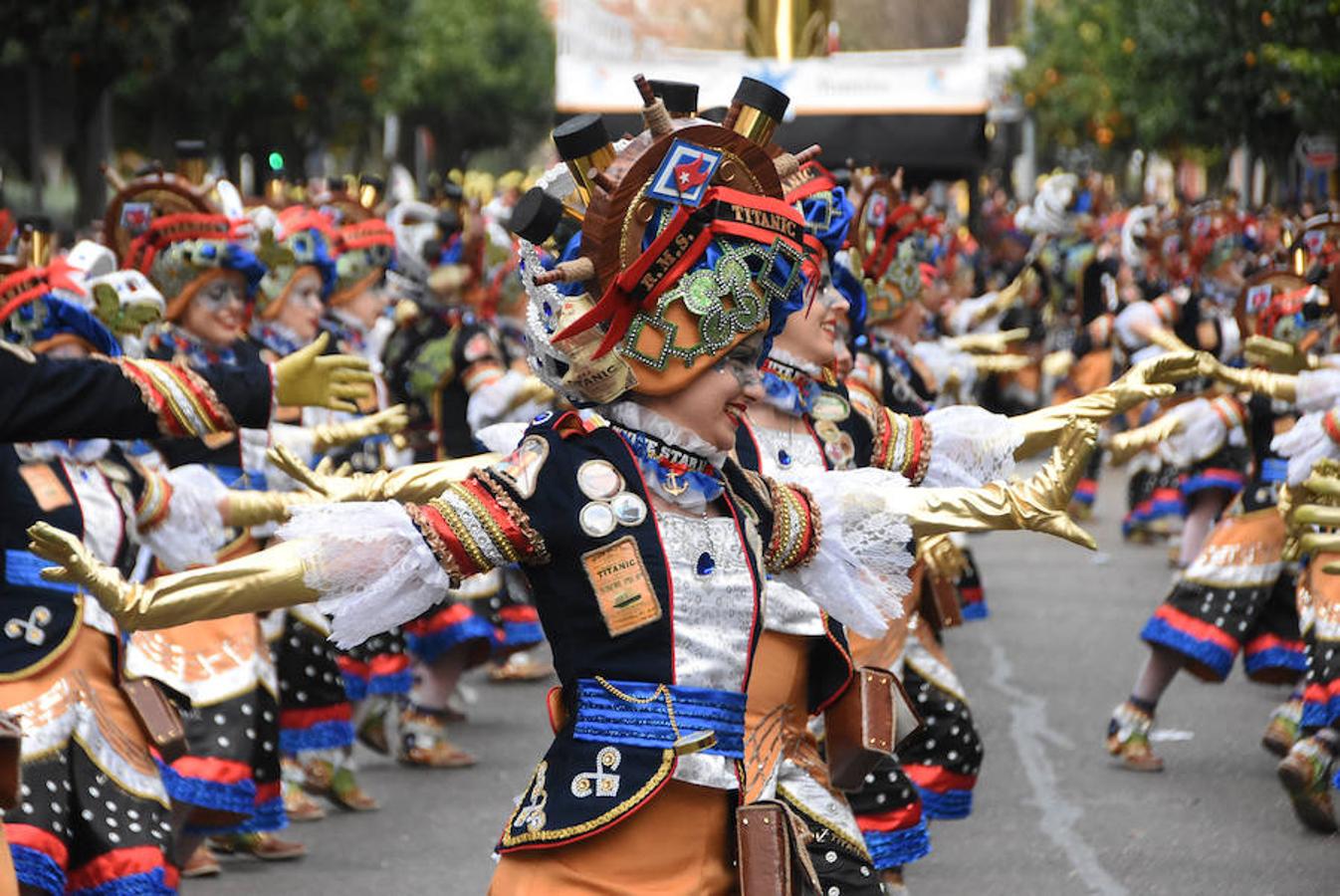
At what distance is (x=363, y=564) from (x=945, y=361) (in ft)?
21.9

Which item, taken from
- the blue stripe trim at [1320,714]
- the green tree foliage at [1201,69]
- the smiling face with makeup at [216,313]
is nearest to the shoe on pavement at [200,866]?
the smiling face with makeup at [216,313]

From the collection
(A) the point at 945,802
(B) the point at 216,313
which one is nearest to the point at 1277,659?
(A) the point at 945,802

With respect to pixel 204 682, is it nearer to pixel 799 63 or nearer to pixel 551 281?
pixel 551 281

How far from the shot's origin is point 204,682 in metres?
7.89

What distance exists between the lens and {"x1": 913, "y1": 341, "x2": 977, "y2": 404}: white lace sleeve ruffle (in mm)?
10560

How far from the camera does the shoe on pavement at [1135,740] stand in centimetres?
998

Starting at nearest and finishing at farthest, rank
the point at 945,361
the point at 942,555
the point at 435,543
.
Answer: the point at 435,543
the point at 942,555
the point at 945,361

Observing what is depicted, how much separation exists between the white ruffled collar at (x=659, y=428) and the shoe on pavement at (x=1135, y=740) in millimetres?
5799

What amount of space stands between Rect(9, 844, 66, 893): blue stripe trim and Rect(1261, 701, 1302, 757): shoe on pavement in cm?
542

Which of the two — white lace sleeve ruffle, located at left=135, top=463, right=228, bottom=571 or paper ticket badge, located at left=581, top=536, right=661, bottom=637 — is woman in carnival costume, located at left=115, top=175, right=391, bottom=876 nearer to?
white lace sleeve ruffle, located at left=135, top=463, right=228, bottom=571

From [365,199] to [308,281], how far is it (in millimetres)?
2305

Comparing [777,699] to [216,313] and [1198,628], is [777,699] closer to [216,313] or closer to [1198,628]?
[216,313]

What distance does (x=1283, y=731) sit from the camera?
974cm

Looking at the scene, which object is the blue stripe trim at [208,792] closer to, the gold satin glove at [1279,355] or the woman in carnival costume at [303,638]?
the woman in carnival costume at [303,638]
